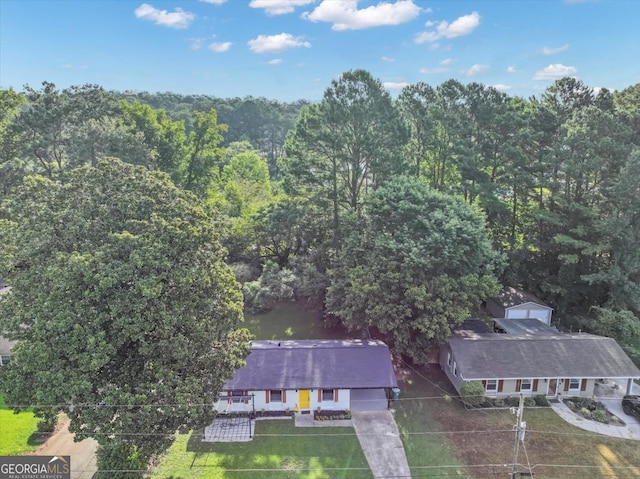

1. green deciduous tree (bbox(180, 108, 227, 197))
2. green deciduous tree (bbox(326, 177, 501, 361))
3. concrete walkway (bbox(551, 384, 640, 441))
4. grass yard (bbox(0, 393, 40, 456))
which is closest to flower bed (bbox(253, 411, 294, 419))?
green deciduous tree (bbox(326, 177, 501, 361))

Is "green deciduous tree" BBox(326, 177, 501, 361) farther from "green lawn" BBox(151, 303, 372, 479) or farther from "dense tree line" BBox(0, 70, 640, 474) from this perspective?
"green lawn" BBox(151, 303, 372, 479)

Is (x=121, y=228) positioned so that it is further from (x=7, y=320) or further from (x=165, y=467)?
(x=165, y=467)

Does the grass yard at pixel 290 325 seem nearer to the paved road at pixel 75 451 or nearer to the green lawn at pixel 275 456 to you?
the green lawn at pixel 275 456

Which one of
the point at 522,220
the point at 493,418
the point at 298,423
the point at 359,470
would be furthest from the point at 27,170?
the point at 522,220

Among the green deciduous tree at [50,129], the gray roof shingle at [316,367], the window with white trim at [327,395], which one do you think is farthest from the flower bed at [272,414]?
the green deciduous tree at [50,129]

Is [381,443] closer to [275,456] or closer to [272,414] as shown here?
[275,456]

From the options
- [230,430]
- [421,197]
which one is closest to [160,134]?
[421,197]

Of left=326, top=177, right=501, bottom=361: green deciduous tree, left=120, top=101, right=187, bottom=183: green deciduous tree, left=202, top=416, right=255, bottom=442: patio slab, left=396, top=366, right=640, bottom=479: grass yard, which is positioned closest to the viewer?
left=396, top=366, right=640, bottom=479: grass yard
